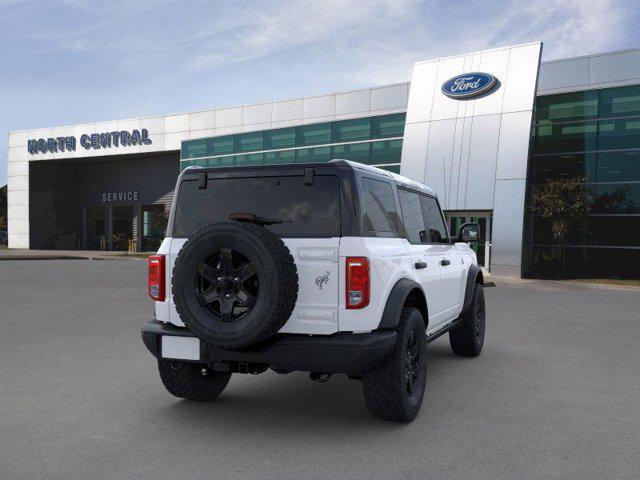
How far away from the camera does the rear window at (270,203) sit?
4.40m

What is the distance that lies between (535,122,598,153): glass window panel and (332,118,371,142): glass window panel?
7.99 meters

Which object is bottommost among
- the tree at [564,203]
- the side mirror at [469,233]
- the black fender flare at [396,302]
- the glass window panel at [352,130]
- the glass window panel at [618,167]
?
the black fender flare at [396,302]

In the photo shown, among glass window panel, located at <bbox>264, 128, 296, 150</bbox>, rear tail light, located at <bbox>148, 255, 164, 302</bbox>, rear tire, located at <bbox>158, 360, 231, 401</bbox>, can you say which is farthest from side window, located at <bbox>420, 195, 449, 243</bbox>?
glass window panel, located at <bbox>264, 128, 296, 150</bbox>

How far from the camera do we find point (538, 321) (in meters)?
10.5

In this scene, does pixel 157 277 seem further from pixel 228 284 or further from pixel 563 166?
pixel 563 166

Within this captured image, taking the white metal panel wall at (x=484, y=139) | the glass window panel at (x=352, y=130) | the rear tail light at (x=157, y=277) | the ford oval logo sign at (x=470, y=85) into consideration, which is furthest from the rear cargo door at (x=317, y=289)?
the glass window panel at (x=352, y=130)

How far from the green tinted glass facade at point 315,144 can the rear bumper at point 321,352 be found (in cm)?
2254

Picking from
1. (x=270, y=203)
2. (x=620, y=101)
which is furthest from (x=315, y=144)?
(x=270, y=203)

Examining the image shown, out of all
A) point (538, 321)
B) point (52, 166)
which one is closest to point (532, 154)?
point (538, 321)

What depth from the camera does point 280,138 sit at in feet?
108

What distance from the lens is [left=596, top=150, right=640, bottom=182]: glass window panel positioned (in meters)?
22.6

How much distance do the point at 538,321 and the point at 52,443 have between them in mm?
8350

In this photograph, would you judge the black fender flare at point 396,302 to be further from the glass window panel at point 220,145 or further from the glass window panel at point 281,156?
the glass window panel at point 220,145

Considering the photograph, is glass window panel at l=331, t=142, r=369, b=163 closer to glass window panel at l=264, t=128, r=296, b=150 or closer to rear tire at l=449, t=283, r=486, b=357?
glass window panel at l=264, t=128, r=296, b=150
